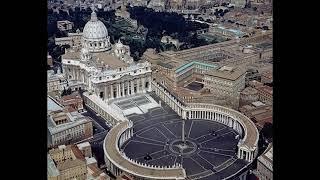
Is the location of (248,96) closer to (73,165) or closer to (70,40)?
(73,165)

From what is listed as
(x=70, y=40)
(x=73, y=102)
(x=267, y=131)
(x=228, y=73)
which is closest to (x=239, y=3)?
(x=70, y=40)

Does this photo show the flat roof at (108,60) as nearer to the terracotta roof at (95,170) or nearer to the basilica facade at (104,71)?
the basilica facade at (104,71)

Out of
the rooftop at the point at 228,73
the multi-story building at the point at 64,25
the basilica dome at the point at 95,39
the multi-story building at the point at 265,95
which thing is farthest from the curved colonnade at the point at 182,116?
the multi-story building at the point at 64,25

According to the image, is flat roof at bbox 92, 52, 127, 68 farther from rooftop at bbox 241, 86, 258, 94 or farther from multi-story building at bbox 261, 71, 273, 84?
multi-story building at bbox 261, 71, 273, 84

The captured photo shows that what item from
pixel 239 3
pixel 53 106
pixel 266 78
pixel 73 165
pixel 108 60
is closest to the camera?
pixel 73 165
